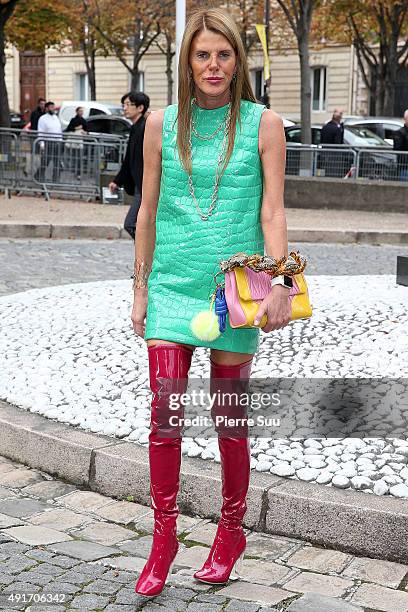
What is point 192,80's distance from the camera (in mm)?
3680

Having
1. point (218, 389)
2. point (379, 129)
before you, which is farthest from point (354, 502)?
point (379, 129)

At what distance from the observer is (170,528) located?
12.1 ft

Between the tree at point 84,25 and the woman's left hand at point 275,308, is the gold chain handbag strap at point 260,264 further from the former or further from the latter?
the tree at point 84,25

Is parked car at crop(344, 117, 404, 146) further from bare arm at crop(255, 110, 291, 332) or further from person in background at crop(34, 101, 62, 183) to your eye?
bare arm at crop(255, 110, 291, 332)

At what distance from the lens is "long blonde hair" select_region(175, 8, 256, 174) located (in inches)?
141

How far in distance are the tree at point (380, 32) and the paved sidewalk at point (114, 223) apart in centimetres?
1992

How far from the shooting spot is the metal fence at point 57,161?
18578 millimetres

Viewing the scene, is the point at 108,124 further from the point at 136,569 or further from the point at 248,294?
the point at 248,294

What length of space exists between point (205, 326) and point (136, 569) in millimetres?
965

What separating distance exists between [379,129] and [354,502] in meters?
25.3

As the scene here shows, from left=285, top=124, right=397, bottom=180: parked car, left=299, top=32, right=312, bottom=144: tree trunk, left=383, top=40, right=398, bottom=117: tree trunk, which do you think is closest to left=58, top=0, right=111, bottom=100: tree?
left=383, top=40, right=398, bottom=117: tree trunk

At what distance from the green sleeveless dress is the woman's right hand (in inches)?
5.8

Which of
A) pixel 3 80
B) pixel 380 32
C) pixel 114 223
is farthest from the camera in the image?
pixel 380 32

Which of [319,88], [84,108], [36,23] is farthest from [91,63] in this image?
[84,108]
